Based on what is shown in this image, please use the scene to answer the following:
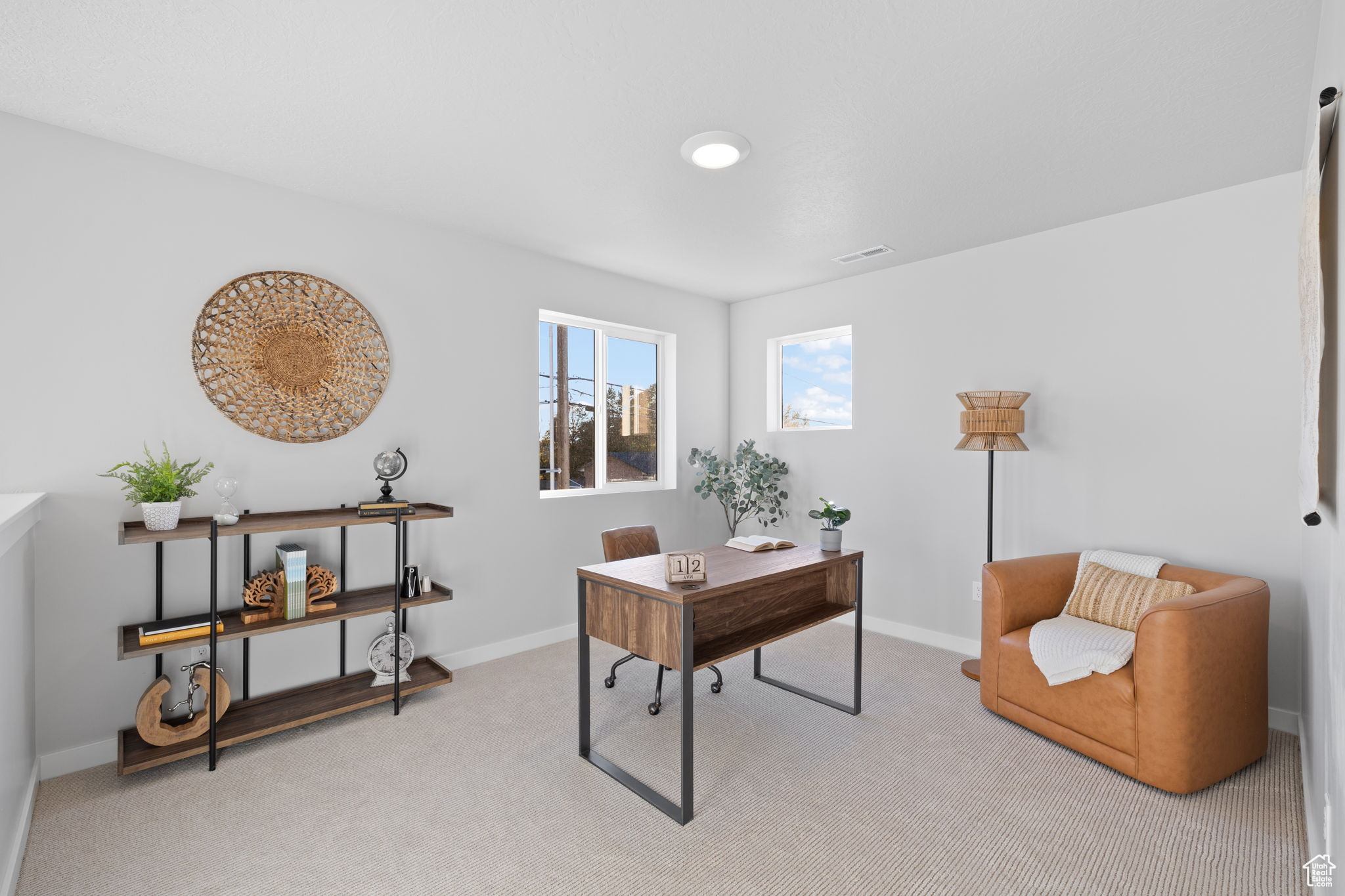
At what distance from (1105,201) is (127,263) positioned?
4532 millimetres

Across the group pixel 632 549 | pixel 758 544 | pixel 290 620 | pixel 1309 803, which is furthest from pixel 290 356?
pixel 1309 803

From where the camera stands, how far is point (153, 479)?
240 centimetres

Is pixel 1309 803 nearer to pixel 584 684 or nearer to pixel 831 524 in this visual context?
pixel 831 524

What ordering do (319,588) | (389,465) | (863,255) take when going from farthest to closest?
1. (863,255)
2. (389,465)
3. (319,588)

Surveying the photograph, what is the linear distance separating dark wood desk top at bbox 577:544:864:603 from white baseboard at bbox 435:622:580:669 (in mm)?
1215

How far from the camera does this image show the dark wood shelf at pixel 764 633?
2396 mm

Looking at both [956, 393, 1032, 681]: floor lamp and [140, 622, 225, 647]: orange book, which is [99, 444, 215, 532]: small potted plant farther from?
[956, 393, 1032, 681]: floor lamp

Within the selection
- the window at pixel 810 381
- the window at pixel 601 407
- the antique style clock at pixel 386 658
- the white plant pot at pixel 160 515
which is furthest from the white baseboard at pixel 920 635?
the white plant pot at pixel 160 515

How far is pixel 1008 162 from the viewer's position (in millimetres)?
2658

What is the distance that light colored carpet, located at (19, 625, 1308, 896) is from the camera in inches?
73.2

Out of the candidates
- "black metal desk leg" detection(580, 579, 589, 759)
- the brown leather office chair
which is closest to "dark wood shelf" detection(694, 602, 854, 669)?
"black metal desk leg" detection(580, 579, 589, 759)

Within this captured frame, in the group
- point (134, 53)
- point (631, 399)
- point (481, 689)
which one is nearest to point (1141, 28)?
point (134, 53)

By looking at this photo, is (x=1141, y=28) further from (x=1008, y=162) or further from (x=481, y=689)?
(x=481, y=689)

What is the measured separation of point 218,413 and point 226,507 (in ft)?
1.63
